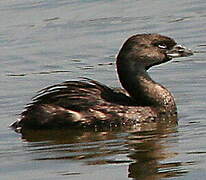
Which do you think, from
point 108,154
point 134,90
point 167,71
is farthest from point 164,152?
point 167,71

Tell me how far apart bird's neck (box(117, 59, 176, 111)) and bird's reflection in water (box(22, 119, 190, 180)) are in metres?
0.44

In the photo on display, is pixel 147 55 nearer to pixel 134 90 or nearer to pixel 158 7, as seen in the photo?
pixel 134 90

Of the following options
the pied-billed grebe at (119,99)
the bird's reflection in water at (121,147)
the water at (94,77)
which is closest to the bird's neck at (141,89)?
the pied-billed grebe at (119,99)

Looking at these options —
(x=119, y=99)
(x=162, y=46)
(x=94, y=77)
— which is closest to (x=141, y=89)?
(x=119, y=99)

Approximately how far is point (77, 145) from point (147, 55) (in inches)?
81.1

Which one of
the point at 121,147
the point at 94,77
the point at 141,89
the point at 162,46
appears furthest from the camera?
the point at 94,77

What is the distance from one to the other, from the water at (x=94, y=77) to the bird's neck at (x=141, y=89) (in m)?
0.32

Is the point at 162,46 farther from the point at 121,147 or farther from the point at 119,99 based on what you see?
the point at 121,147

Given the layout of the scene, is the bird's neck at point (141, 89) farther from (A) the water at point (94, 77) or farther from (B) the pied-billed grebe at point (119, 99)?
(A) the water at point (94, 77)

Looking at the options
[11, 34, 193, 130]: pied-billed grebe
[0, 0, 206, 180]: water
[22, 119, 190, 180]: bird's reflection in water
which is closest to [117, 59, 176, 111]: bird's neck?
[11, 34, 193, 130]: pied-billed grebe

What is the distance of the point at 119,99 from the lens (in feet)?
44.8

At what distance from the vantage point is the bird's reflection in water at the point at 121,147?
10703 mm

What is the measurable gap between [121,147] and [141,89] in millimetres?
2061

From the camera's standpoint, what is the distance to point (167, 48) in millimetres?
14094
